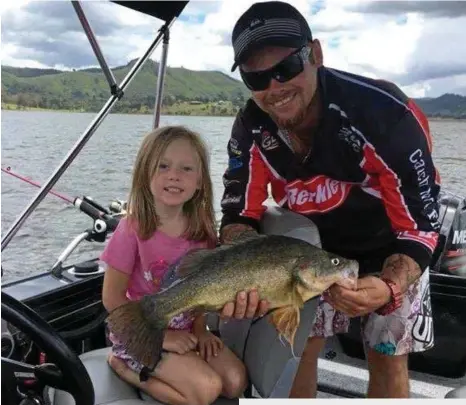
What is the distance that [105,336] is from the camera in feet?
7.68

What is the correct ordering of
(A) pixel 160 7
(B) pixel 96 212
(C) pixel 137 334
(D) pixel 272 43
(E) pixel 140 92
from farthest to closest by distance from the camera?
(E) pixel 140 92 < (B) pixel 96 212 < (A) pixel 160 7 < (D) pixel 272 43 < (C) pixel 137 334

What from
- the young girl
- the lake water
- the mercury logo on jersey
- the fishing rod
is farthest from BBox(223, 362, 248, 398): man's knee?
the lake water

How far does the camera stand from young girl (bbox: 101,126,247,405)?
175cm

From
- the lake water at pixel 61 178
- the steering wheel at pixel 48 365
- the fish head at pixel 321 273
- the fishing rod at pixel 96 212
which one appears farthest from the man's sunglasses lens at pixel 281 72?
the lake water at pixel 61 178

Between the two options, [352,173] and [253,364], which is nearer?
[253,364]

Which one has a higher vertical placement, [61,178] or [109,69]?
[109,69]

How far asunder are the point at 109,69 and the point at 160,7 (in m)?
0.33

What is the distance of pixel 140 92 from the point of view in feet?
9.30

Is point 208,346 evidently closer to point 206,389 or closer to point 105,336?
point 206,389

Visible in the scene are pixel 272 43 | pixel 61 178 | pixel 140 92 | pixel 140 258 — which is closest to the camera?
pixel 272 43

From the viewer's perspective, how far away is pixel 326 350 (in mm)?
3059

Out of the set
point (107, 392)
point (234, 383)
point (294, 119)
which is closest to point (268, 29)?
point (294, 119)

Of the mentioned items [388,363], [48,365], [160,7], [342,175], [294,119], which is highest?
[160,7]

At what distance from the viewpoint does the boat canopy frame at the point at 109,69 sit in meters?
2.23
